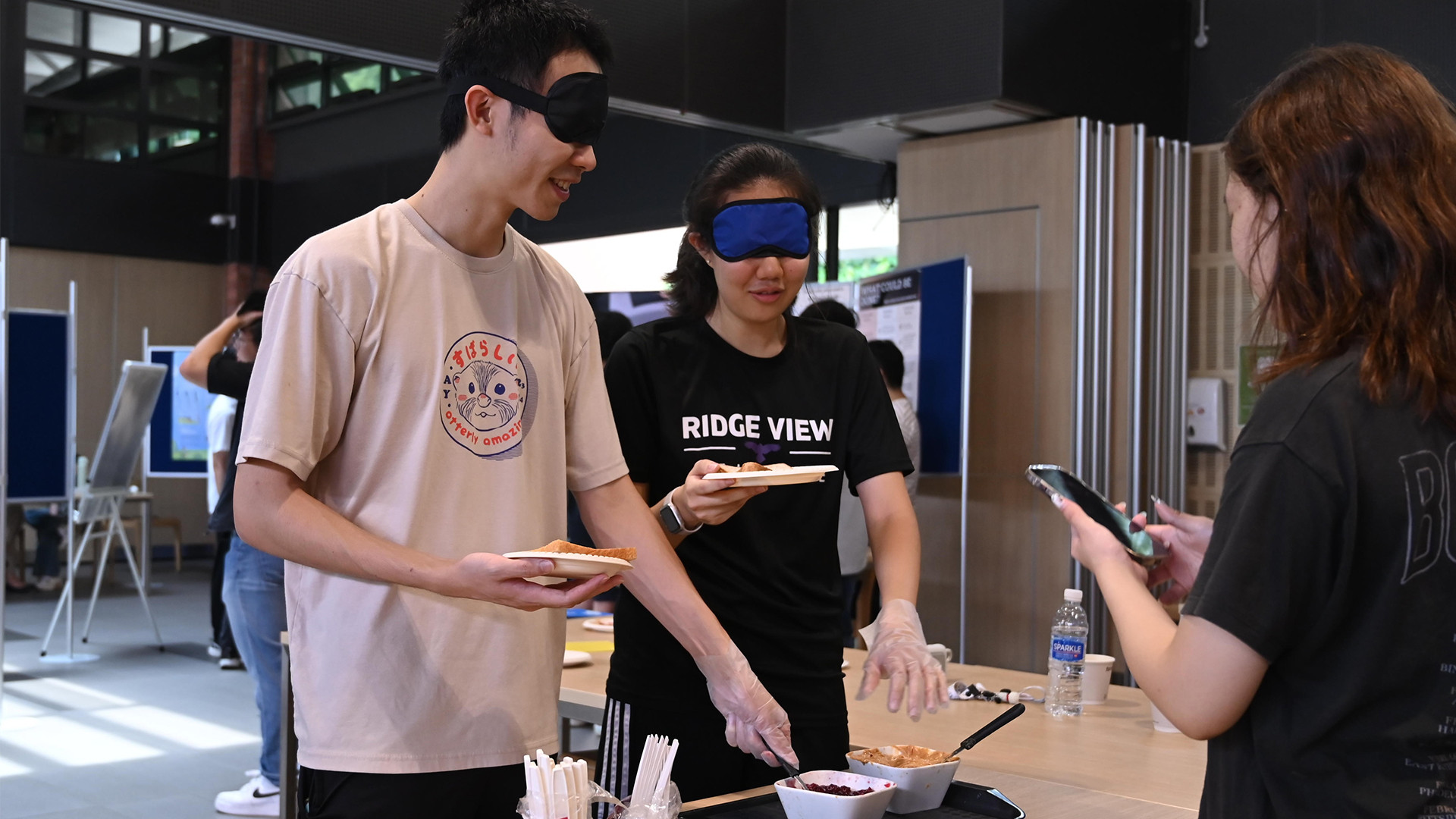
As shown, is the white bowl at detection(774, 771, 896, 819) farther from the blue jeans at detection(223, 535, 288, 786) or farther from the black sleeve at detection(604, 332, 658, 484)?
the blue jeans at detection(223, 535, 288, 786)

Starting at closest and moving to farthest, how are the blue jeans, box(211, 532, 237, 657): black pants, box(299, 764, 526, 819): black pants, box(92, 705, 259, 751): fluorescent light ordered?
box(299, 764, 526, 819): black pants < the blue jeans < box(92, 705, 259, 751): fluorescent light < box(211, 532, 237, 657): black pants

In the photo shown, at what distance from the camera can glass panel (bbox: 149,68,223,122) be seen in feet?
42.0

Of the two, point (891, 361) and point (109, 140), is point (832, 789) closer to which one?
point (891, 361)

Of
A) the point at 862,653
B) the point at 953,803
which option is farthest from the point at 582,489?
the point at 862,653

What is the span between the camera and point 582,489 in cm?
178

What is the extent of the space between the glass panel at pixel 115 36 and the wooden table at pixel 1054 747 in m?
11.8

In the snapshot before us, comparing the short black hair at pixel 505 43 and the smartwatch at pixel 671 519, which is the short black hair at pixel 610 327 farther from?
the short black hair at pixel 505 43

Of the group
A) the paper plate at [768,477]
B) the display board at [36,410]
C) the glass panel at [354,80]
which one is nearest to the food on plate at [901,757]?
the paper plate at [768,477]

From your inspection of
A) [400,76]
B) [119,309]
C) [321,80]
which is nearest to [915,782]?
[400,76]

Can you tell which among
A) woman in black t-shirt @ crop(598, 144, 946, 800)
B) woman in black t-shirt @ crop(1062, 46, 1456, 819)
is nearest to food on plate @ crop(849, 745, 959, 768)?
woman in black t-shirt @ crop(598, 144, 946, 800)

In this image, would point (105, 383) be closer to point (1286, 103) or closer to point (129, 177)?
point (129, 177)

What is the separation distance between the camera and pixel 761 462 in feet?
6.79

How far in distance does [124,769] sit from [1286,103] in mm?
5088

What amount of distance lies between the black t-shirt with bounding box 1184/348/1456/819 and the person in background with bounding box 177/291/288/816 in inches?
134
